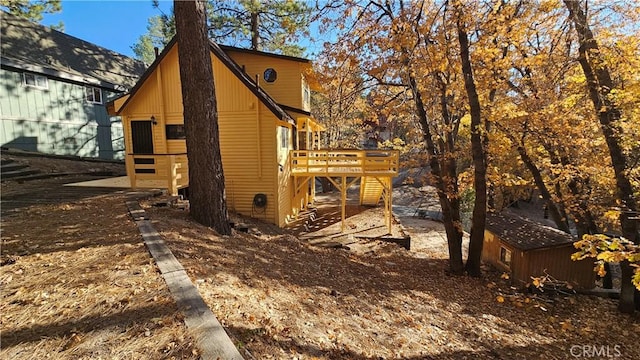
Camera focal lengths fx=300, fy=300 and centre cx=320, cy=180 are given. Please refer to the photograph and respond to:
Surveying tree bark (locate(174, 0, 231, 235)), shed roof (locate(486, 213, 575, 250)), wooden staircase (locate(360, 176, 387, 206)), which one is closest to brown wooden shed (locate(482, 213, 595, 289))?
shed roof (locate(486, 213, 575, 250))

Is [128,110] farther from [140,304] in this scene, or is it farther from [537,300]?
[537,300]

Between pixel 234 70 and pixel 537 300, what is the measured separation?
11.8 m

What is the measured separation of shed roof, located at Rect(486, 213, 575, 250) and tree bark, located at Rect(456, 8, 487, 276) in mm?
1938

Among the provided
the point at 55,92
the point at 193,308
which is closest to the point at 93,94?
the point at 55,92

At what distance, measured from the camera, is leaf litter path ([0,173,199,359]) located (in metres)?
2.53

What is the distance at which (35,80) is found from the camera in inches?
586

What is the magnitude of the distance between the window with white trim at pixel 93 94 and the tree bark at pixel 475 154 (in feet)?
65.3

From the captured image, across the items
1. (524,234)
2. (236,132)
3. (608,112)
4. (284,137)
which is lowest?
(524,234)

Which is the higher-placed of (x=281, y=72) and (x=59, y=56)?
(x=59, y=56)

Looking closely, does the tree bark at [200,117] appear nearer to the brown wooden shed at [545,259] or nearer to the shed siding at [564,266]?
the brown wooden shed at [545,259]

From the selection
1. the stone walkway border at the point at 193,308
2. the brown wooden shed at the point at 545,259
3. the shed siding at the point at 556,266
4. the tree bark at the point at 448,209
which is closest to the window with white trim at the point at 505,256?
the brown wooden shed at the point at 545,259

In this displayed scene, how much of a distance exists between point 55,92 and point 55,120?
1.46 m

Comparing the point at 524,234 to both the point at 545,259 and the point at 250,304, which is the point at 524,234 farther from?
the point at 250,304

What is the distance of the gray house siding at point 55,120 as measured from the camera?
1382cm
